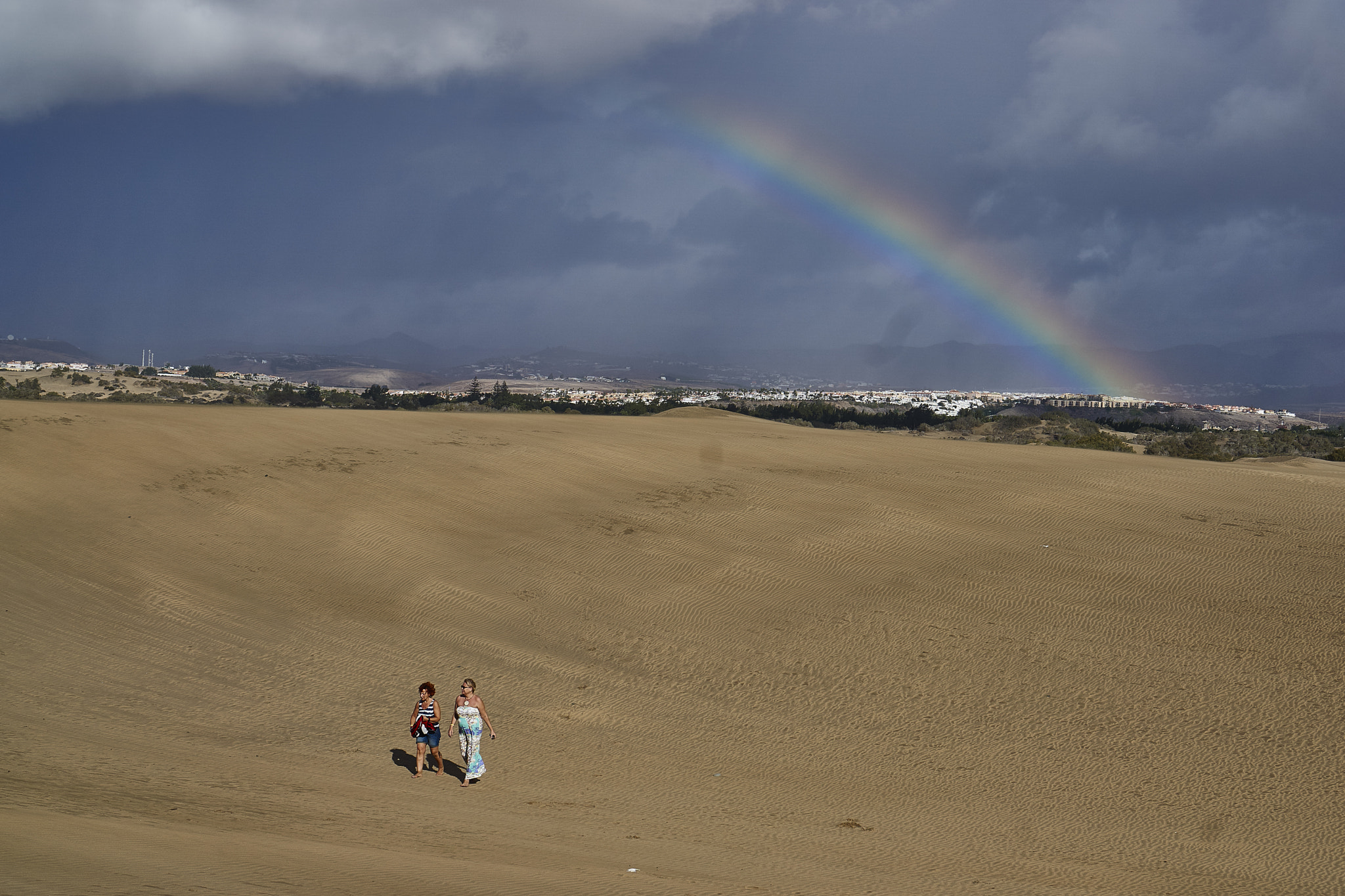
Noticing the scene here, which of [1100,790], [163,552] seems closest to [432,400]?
[163,552]

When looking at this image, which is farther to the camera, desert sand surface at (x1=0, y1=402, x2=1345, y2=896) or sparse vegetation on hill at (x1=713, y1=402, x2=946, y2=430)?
sparse vegetation on hill at (x1=713, y1=402, x2=946, y2=430)

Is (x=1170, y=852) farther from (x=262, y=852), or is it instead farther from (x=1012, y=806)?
(x=262, y=852)

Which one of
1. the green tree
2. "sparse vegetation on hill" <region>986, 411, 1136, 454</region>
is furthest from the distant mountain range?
"sparse vegetation on hill" <region>986, 411, 1136, 454</region>

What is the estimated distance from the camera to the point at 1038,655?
13.1 m

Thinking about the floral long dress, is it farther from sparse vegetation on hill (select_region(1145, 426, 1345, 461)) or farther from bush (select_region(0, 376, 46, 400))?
sparse vegetation on hill (select_region(1145, 426, 1345, 461))

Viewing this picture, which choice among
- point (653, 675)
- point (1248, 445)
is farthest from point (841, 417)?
point (653, 675)

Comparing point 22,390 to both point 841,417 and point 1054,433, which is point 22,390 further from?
point 1054,433

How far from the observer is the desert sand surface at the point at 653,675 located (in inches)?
283

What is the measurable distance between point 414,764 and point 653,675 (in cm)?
391

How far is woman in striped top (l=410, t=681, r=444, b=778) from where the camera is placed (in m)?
9.25

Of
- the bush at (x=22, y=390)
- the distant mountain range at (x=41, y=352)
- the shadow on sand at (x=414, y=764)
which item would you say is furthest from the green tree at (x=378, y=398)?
the distant mountain range at (x=41, y=352)

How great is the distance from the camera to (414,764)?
31.5 feet

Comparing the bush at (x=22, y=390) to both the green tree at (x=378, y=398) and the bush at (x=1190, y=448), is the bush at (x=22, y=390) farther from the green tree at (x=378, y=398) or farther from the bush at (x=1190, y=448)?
the bush at (x=1190, y=448)

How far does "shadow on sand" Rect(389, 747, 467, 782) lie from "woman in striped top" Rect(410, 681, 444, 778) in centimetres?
8
